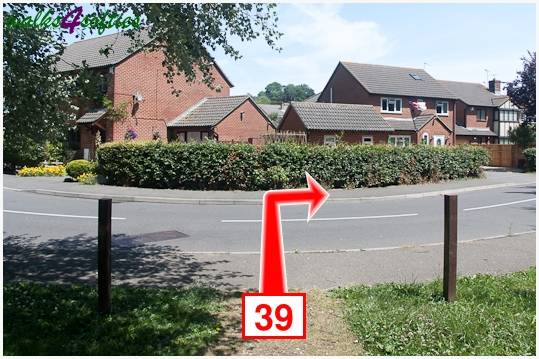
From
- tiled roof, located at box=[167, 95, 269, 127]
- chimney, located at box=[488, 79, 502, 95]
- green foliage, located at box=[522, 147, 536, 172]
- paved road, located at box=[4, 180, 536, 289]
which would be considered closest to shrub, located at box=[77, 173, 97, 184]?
paved road, located at box=[4, 180, 536, 289]

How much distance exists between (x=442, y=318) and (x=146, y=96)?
2784 cm

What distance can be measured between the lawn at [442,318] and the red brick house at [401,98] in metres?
31.6

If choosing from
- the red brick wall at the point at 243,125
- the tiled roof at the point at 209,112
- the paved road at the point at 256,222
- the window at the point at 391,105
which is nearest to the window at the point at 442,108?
the window at the point at 391,105

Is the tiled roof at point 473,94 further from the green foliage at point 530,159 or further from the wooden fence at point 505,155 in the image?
the green foliage at point 530,159

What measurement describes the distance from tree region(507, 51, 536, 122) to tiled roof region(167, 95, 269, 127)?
20915 mm

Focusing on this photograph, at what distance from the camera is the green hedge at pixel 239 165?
724 inches

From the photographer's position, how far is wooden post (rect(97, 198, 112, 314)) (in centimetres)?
448

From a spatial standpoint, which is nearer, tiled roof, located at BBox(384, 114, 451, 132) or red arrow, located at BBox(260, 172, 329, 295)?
red arrow, located at BBox(260, 172, 329, 295)

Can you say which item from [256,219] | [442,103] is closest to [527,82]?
[442,103]

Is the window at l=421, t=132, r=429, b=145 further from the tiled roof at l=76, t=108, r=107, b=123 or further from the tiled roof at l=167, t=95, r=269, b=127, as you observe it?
the tiled roof at l=76, t=108, r=107, b=123

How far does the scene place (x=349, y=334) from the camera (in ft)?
14.1

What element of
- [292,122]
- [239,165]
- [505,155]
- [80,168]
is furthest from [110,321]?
[505,155]

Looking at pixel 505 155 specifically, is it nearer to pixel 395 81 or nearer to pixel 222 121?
pixel 395 81

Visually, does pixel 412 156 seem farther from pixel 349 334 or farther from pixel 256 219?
pixel 349 334
